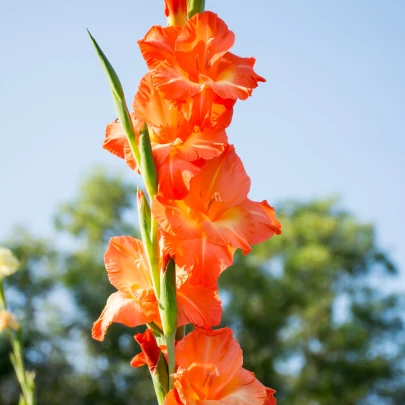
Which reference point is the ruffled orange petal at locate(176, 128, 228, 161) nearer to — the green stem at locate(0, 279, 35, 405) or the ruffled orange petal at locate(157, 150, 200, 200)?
the ruffled orange petal at locate(157, 150, 200, 200)

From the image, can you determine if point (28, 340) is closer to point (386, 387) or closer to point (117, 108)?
point (386, 387)

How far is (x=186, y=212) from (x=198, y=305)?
0.49 feet

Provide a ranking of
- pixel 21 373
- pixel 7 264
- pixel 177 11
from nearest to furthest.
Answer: pixel 177 11 < pixel 21 373 < pixel 7 264

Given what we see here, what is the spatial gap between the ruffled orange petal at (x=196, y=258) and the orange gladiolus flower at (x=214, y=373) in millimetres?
91

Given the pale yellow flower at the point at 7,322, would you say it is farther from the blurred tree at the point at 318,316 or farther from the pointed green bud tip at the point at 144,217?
the blurred tree at the point at 318,316

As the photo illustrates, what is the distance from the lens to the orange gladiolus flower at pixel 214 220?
3.44 ft

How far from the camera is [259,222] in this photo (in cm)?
115

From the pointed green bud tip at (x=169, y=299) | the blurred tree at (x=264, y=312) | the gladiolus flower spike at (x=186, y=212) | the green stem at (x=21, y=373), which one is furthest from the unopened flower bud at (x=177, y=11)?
the blurred tree at (x=264, y=312)

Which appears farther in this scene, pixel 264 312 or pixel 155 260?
pixel 264 312

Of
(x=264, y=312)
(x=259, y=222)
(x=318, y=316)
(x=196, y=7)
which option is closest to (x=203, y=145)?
(x=259, y=222)

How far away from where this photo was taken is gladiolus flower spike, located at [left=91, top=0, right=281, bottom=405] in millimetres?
1049

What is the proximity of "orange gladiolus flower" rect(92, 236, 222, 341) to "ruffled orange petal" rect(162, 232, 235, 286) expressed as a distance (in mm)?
42

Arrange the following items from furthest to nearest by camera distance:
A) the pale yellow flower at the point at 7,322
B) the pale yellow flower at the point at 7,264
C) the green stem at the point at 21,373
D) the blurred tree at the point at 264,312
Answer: the blurred tree at the point at 264,312
the pale yellow flower at the point at 7,264
the pale yellow flower at the point at 7,322
the green stem at the point at 21,373

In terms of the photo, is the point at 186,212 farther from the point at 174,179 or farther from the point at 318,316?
the point at 318,316
